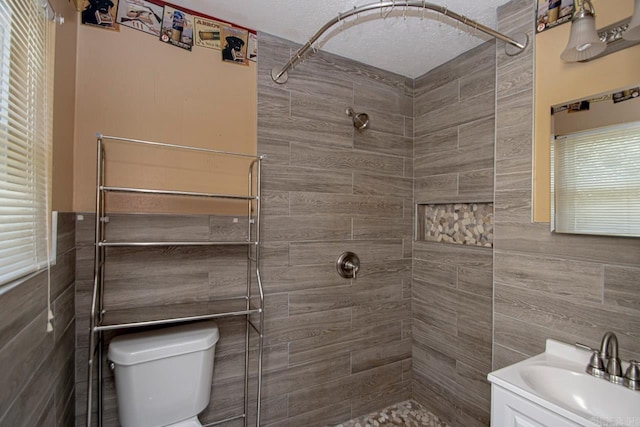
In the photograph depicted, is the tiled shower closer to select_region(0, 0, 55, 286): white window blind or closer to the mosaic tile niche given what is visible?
the mosaic tile niche

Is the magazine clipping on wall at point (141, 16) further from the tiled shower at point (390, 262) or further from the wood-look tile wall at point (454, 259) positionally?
the wood-look tile wall at point (454, 259)

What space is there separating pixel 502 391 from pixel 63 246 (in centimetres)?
188

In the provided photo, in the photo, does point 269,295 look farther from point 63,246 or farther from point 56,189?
point 56,189

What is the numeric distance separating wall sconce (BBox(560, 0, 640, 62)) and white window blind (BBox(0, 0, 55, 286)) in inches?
74.0

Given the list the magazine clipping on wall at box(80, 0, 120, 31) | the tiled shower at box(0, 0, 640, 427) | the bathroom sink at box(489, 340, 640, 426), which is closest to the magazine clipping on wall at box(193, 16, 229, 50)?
the tiled shower at box(0, 0, 640, 427)

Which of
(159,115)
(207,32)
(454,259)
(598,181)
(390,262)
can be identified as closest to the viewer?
(598,181)

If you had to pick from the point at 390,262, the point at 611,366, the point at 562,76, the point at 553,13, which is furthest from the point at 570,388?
the point at 553,13

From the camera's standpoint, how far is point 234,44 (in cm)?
181

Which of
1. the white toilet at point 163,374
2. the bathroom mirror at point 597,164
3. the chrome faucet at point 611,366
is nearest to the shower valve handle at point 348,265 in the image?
the white toilet at point 163,374

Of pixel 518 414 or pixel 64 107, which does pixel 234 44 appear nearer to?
pixel 64 107

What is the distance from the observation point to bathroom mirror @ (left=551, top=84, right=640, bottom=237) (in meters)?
1.19

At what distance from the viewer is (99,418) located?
1.44m

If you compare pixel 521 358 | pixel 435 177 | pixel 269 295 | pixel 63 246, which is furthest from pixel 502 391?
pixel 63 246

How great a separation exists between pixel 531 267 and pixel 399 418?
1.45 m
